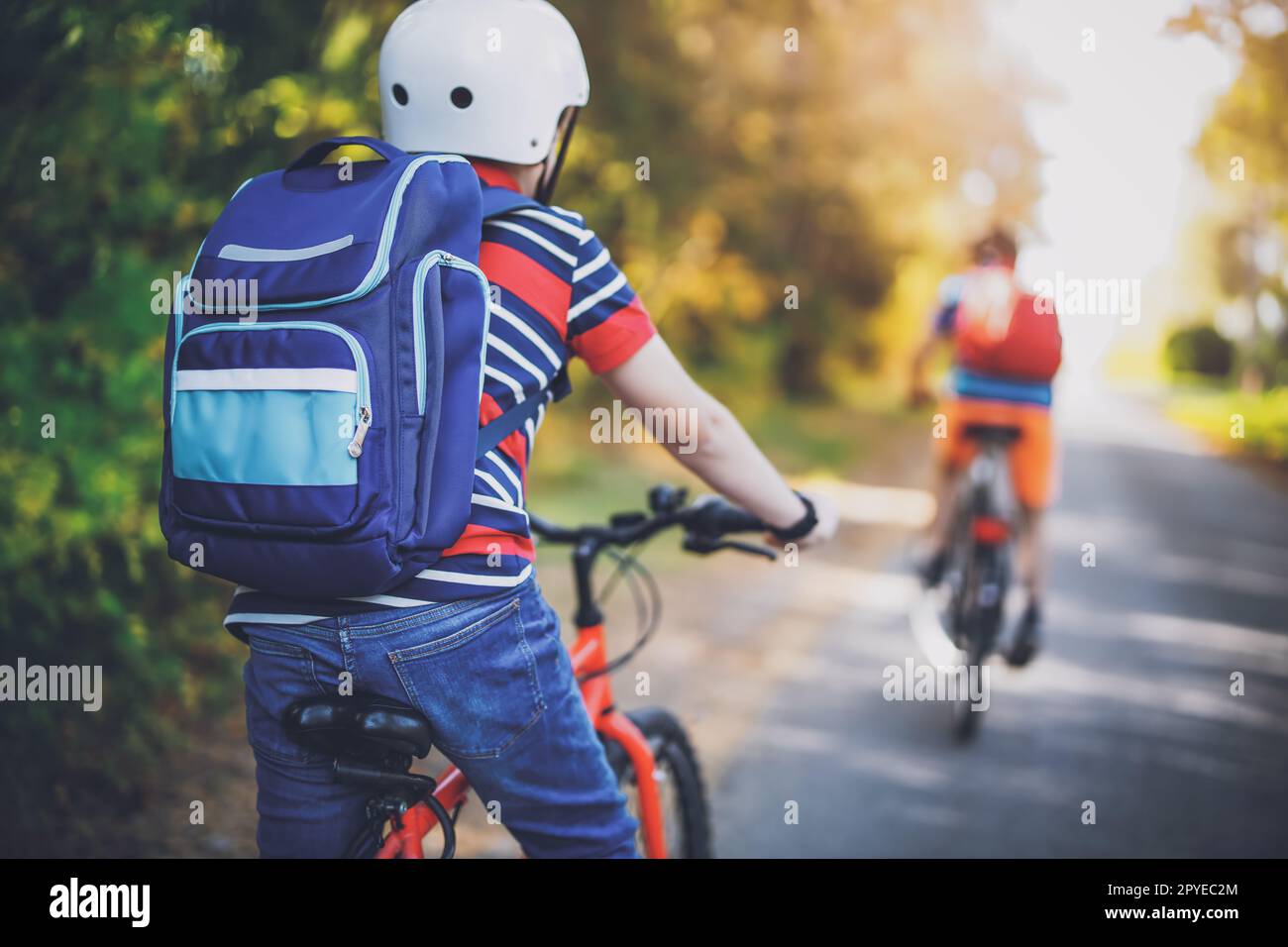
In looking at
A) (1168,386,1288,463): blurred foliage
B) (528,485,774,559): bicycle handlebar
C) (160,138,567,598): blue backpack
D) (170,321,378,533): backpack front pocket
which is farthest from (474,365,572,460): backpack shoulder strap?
(1168,386,1288,463): blurred foliage

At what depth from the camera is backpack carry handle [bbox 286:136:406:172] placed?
175 centimetres

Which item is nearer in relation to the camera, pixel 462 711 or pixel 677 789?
pixel 462 711

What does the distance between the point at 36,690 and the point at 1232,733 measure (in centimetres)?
494

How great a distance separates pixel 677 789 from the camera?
2.92m

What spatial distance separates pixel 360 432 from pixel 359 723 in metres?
0.49

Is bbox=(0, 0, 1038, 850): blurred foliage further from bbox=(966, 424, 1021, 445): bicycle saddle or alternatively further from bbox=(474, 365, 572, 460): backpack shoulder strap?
bbox=(966, 424, 1021, 445): bicycle saddle

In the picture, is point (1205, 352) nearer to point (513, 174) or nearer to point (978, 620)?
point (978, 620)

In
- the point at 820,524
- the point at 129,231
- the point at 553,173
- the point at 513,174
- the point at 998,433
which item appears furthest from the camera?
the point at 998,433

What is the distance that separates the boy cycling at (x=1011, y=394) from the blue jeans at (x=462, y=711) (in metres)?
3.62

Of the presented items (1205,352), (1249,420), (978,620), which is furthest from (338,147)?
(1205,352)

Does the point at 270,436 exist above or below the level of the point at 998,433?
below

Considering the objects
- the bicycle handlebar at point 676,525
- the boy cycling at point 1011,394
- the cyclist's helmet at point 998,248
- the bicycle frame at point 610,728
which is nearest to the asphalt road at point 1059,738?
the boy cycling at point 1011,394

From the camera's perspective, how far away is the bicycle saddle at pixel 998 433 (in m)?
5.10

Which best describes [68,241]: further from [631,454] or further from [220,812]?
[631,454]
